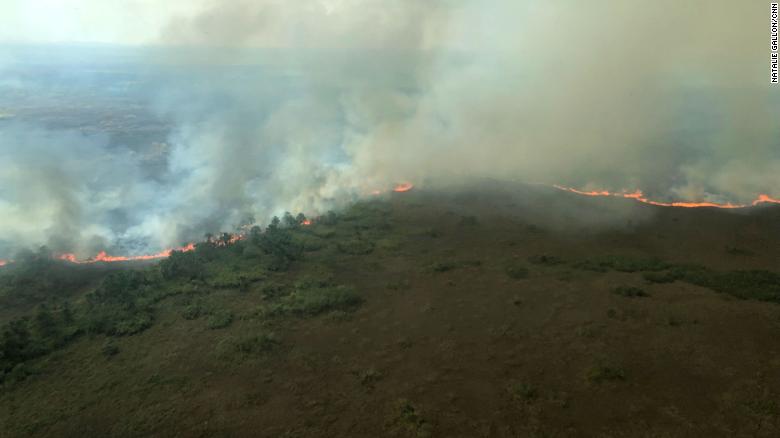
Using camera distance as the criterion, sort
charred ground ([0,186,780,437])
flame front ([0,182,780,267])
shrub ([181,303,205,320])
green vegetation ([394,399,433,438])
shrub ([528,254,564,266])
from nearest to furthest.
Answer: green vegetation ([394,399,433,438]), charred ground ([0,186,780,437]), shrub ([181,303,205,320]), shrub ([528,254,564,266]), flame front ([0,182,780,267])

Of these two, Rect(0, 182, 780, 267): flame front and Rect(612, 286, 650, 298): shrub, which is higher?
Rect(0, 182, 780, 267): flame front

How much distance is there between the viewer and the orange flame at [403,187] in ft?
198

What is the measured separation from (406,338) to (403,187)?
35339 millimetres

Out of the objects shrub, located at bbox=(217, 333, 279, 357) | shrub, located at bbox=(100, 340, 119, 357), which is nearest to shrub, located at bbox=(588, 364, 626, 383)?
shrub, located at bbox=(217, 333, 279, 357)

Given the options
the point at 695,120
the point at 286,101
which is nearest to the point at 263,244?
the point at 286,101

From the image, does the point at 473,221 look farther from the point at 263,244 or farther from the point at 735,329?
the point at 735,329

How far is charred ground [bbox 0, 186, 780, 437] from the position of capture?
2139 cm

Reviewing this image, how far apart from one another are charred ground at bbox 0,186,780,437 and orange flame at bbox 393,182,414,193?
53.5 ft

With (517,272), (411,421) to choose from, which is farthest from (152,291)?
(517,272)

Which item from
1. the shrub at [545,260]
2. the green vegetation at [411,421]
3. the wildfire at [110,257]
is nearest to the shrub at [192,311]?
the wildfire at [110,257]

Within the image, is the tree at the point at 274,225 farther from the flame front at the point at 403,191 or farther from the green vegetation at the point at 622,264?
the green vegetation at the point at 622,264

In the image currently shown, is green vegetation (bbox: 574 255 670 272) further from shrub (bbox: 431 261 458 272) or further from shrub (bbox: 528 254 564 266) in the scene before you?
shrub (bbox: 431 261 458 272)

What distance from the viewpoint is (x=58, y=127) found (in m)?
99.2

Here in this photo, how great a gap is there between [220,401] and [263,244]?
18968 mm
